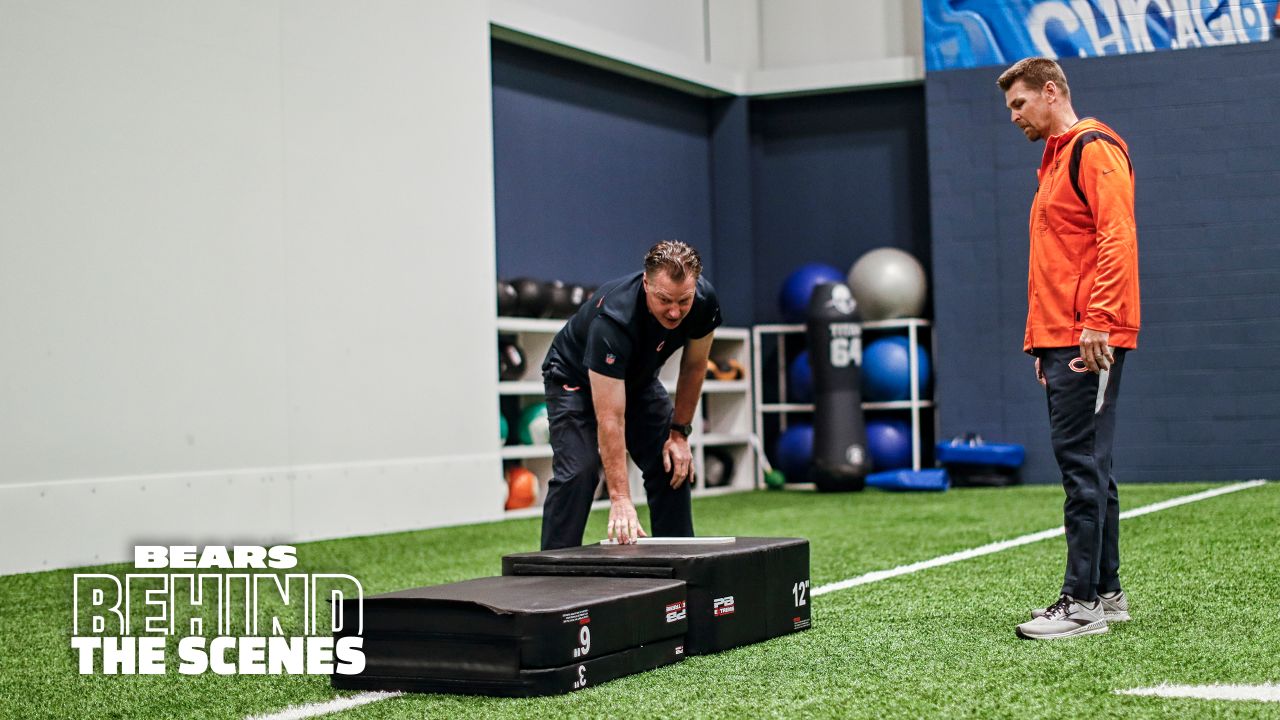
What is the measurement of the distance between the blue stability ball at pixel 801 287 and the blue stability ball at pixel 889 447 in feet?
3.35

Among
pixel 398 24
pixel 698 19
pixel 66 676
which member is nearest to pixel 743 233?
pixel 698 19

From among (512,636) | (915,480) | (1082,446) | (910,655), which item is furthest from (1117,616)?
(915,480)

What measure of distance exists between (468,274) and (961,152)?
A: 152 inches

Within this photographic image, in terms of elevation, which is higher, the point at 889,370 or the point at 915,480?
the point at 889,370

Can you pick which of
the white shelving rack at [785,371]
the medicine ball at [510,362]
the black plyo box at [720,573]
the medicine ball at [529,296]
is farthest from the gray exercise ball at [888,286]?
the black plyo box at [720,573]

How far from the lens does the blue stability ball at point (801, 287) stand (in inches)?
416

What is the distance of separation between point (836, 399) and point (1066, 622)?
6405 millimetres

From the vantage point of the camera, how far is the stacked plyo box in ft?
10.2

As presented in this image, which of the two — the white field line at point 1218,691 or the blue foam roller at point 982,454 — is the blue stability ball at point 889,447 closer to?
the blue foam roller at point 982,454

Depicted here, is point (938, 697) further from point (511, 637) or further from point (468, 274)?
point (468, 274)

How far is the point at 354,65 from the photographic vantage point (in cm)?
805

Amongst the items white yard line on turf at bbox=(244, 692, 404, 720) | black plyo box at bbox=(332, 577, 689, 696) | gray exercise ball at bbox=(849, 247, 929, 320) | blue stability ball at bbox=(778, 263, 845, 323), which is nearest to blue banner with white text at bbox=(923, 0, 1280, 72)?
gray exercise ball at bbox=(849, 247, 929, 320)

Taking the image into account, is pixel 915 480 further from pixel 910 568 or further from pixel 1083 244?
pixel 1083 244

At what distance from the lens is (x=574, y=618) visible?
3.15 meters
